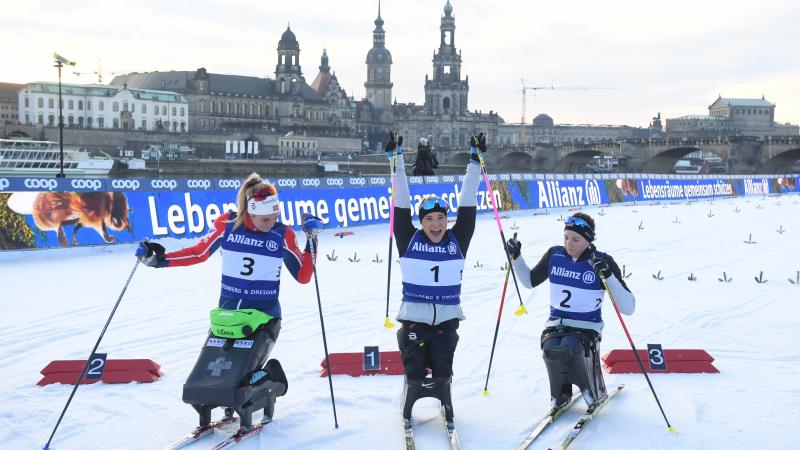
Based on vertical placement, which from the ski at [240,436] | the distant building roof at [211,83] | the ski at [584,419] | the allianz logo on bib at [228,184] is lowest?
the ski at [240,436]

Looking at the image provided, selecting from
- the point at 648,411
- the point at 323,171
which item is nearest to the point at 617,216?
the point at 648,411

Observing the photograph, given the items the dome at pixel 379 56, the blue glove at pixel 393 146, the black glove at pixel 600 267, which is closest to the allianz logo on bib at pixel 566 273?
the black glove at pixel 600 267

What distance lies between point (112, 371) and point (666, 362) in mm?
5605

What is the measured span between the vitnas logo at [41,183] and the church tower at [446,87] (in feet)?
425

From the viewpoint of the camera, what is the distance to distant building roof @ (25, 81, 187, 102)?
119 m

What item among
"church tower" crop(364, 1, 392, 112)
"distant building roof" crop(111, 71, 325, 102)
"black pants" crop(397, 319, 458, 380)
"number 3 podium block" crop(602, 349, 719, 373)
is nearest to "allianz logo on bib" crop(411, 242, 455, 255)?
"black pants" crop(397, 319, 458, 380)

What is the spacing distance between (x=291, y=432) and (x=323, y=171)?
84.5 meters

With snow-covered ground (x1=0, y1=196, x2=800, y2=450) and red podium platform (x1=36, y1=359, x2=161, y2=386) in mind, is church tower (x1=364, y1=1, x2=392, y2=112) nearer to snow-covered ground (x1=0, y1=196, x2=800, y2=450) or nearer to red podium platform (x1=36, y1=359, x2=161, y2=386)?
snow-covered ground (x1=0, y1=196, x2=800, y2=450)

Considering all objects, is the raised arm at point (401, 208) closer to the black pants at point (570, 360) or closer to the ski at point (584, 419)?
the black pants at point (570, 360)

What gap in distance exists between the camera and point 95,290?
12.9 metres

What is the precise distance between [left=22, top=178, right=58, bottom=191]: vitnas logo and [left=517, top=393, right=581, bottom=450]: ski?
15026mm

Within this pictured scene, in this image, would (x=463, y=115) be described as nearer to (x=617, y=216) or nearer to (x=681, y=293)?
(x=617, y=216)

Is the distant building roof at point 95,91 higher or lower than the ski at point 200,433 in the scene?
higher

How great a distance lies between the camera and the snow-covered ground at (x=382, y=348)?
20.6ft
